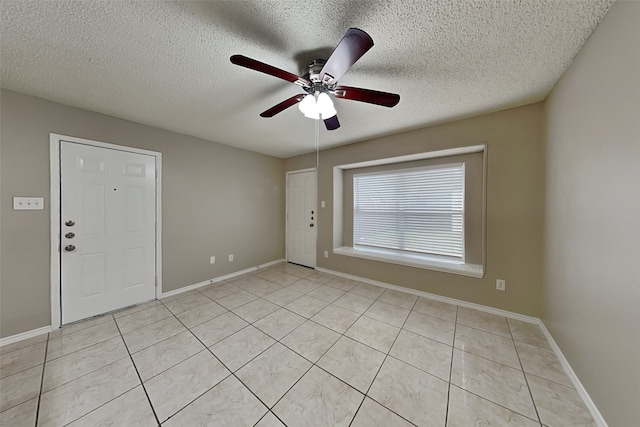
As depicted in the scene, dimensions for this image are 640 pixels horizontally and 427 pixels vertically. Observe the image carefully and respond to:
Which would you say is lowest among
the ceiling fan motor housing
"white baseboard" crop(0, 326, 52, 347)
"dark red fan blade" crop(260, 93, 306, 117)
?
"white baseboard" crop(0, 326, 52, 347)

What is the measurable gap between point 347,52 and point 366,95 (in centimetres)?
41

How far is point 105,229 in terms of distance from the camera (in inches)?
93.4

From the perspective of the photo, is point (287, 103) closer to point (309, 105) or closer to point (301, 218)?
point (309, 105)

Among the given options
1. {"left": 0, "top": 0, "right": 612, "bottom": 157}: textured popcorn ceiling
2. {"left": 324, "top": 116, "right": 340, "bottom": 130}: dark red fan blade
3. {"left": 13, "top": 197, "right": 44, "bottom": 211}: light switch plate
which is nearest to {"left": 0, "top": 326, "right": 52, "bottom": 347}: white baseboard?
{"left": 13, "top": 197, "right": 44, "bottom": 211}: light switch plate

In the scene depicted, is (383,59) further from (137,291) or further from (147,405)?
(137,291)

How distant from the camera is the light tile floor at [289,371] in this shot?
48.6 inches

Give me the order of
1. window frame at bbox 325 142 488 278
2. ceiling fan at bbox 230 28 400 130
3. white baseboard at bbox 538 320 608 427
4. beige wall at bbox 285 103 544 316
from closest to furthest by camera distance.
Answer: ceiling fan at bbox 230 28 400 130
white baseboard at bbox 538 320 608 427
beige wall at bbox 285 103 544 316
window frame at bbox 325 142 488 278

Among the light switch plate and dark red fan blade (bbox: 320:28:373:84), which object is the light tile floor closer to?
the light switch plate

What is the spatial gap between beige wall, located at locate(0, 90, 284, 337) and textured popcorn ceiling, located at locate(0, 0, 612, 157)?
0.28m

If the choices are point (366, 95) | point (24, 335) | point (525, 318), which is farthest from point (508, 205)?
point (24, 335)

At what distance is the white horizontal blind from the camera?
2.82 m

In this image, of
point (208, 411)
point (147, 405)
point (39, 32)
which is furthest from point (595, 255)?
point (39, 32)

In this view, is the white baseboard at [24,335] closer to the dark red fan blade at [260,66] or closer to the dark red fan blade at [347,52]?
the dark red fan blade at [260,66]

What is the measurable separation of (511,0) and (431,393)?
2358 mm
